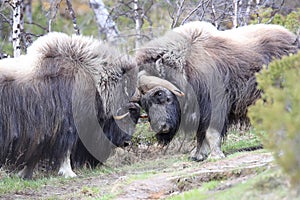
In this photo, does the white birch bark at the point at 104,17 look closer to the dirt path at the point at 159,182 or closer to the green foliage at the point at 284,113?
the dirt path at the point at 159,182

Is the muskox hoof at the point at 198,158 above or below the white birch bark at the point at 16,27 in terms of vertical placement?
below

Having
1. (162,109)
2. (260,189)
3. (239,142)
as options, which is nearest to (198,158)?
(162,109)

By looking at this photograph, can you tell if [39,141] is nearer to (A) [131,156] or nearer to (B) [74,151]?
(B) [74,151]

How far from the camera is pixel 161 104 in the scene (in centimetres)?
612

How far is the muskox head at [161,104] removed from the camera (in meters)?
6.07

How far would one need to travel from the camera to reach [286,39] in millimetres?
6277

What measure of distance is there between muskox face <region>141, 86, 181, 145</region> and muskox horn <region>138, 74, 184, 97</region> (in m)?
0.04

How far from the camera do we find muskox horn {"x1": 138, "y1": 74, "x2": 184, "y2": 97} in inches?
237

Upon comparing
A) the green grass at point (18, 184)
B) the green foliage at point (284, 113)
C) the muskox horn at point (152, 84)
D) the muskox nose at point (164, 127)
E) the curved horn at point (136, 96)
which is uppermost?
the green foliage at point (284, 113)

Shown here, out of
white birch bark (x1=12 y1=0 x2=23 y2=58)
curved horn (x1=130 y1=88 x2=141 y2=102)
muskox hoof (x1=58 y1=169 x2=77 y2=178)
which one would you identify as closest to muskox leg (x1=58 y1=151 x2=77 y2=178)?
muskox hoof (x1=58 y1=169 x2=77 y2=178)

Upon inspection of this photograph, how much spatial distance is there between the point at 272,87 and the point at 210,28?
3256mm

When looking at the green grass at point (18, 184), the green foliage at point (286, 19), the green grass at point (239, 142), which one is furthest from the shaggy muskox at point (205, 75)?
the green foliage at point (286, 19)

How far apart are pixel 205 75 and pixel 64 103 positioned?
130cm

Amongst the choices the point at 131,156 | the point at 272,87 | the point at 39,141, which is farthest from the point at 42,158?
the point at 272,87
